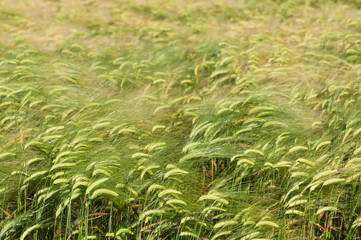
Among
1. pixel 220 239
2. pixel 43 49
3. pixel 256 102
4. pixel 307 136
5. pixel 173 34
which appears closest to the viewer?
pixel 220 239

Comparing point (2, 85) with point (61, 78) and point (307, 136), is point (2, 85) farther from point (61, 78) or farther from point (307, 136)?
point (307, 136)

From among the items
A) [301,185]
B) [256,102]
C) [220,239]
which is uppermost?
[256,102]

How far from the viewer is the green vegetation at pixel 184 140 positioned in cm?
217

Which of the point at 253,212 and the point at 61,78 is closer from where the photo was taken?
the point at 253,212

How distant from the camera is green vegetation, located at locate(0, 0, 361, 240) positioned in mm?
2170

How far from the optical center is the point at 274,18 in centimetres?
564

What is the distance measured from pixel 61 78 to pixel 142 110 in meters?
0.93

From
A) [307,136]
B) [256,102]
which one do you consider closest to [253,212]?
[307,136]

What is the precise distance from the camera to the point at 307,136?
264cm

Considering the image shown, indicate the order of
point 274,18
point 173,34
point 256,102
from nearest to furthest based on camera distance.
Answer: point 256,102
point 173,34
point 274,18

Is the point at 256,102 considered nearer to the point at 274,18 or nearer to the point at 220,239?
the point at 220,239

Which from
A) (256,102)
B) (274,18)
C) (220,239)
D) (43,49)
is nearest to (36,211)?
(220,239)

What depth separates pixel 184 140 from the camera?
2.77 m

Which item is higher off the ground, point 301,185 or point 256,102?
point 256,102
